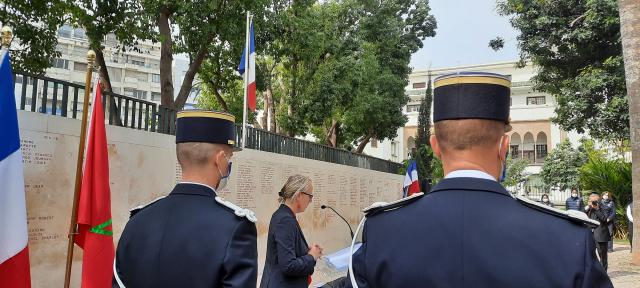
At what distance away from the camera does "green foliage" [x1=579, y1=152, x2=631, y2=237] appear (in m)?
16.2

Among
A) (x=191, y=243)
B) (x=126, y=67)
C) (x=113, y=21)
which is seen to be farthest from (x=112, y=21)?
(x=126, y=67)

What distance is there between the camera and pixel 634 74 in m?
9.80

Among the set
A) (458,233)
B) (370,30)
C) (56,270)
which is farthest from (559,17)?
(458,233)

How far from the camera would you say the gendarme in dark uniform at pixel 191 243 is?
1.99m

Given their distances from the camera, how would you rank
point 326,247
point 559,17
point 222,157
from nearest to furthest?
1. point 222,157
2. point 326,247
3. point 559,17

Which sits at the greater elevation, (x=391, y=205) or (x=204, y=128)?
(x=204, y=128)

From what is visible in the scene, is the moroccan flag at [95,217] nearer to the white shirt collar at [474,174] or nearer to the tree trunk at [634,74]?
the white shirt collar at [474,174]

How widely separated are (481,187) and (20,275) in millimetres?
2892

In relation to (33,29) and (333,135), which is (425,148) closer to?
(333,135)

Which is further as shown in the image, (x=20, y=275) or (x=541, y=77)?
(x=541, y=77)

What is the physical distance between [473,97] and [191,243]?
48.1 inches

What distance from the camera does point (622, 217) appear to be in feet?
53.9

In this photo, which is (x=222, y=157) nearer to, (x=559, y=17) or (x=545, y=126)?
(x=559, y=17)

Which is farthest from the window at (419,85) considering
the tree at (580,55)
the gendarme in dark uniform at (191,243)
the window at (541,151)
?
the gendarme in dark uniform at (191,243)
